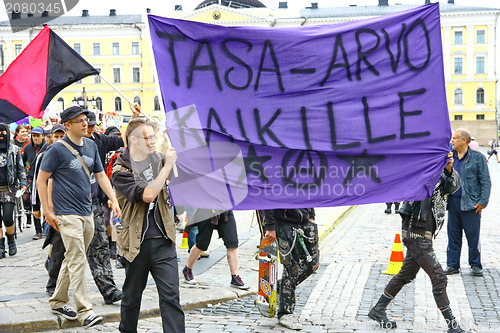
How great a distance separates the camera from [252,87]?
5.73 metres

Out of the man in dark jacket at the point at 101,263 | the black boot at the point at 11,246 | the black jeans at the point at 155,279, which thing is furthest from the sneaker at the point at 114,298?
the black boot at the point at 11,246

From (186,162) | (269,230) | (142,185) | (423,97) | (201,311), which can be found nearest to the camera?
(142,185)

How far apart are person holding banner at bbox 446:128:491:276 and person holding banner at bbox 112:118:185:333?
4.68 meters

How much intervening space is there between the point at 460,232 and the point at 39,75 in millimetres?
5657

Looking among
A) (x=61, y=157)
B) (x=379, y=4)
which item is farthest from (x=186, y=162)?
(x=379, y=4)

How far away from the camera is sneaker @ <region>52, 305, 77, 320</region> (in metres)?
6.10

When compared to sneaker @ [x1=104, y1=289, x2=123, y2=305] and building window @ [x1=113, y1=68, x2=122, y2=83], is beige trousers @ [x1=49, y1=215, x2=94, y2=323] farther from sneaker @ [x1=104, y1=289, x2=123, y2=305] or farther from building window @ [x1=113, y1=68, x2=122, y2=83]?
building window @ [x1=113, y1=68, x2=122, y2=83]

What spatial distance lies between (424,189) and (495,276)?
10.7ft

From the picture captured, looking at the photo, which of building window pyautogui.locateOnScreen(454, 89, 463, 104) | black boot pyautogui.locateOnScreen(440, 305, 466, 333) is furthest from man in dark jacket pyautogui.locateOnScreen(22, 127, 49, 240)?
building window pyautogui.locateOnScreen(454, 89, 463, 104)

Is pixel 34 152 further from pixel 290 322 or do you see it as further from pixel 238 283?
pixel 290 322

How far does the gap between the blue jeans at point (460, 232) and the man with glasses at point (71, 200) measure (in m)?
4.67

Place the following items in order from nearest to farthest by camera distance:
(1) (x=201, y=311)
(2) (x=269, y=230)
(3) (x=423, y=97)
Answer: (3) (x=423, y=97), (2) (x=269, y=230), (1) (x=201, y=311)

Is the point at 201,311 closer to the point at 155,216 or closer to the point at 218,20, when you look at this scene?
the point at 155,216

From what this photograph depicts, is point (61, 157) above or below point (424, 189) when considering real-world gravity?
above
